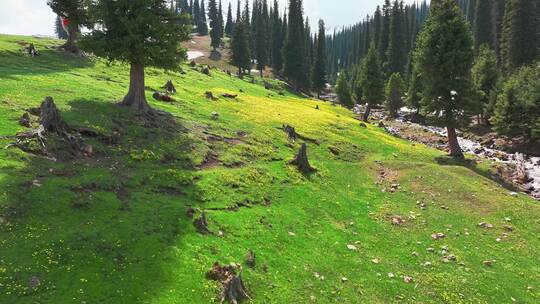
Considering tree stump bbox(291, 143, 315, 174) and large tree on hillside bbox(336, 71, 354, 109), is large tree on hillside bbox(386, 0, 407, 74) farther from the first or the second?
tree stump bbox(291, 143, 315, 174)

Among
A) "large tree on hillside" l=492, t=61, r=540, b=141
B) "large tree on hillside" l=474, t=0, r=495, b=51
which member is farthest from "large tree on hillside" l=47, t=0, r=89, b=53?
"large tree on hillside" l=474, t=0, r=495, b=51

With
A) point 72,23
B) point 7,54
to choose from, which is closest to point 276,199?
point 7,54

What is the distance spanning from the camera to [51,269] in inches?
569

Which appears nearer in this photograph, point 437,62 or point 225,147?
point 225,147

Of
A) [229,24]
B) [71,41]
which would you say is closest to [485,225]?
[71,41]

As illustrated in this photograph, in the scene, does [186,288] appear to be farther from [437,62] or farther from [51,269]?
[437,62]

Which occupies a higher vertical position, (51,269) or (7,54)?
(7,54)

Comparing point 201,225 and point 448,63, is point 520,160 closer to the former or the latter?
point 448,63

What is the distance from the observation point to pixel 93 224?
17438 millimetres

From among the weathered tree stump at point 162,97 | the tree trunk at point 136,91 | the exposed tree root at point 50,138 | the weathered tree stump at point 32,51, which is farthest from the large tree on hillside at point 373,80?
the exposed tree root at point 50,138

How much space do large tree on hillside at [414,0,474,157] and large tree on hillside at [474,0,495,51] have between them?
251ft

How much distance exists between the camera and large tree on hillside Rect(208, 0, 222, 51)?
15900cm

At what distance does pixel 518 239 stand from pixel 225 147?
64.5ft

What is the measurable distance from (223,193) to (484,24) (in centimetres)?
10928
